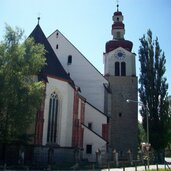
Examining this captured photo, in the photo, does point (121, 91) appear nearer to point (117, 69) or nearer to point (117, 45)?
point (117, 69)

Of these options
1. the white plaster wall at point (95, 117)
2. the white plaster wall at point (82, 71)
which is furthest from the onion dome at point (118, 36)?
the white plaster wall at point (95, 117)

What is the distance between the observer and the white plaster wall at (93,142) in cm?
3478

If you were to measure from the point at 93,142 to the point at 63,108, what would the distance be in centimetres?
724

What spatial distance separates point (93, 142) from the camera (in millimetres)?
34969

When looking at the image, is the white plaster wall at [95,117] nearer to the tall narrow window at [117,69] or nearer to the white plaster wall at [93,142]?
the white plaster wall at [93,142]

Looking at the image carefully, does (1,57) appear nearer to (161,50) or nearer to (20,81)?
(20,81)

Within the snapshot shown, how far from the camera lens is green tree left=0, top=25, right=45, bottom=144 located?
21.9 meters

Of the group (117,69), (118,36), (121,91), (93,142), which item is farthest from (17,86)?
(118,36)

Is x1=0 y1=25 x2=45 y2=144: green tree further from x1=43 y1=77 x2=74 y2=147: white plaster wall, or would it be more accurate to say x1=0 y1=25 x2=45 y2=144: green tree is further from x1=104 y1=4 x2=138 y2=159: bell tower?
x1=104 y1=4 x2=138 y2=159: bell tower

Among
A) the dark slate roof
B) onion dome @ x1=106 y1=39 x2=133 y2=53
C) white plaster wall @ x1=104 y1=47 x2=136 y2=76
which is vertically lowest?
the dark slate roof

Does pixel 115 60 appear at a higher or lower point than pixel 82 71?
higher

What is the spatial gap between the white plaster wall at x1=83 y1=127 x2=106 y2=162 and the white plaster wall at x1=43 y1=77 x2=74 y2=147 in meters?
5.14

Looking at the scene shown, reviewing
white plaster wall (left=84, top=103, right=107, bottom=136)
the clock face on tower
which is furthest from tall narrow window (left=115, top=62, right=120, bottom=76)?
white plaster wall (left=84, top=103, right=107, bottom=136)

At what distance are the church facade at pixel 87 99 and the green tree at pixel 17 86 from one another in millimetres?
4110
